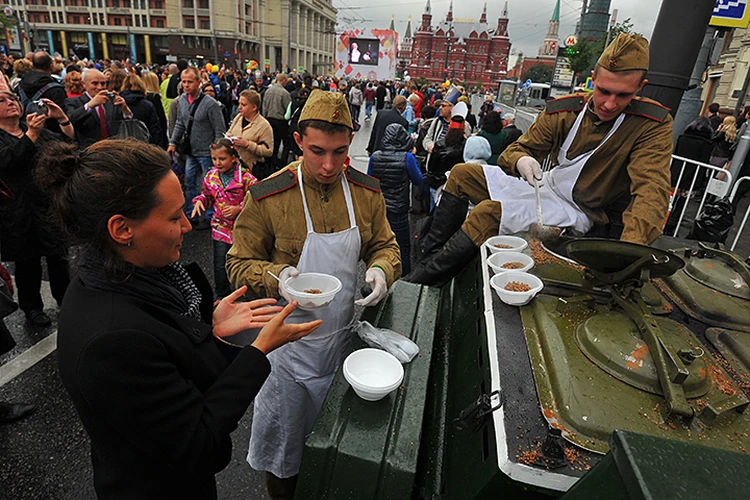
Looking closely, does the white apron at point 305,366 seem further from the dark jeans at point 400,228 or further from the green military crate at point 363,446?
the dark jeans at point 400,228

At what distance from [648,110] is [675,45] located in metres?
1.60

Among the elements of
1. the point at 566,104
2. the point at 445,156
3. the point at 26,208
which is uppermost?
the point at 566,104

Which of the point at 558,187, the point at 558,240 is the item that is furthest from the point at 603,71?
the point at 558,240

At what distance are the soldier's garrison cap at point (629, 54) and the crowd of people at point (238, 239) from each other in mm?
12

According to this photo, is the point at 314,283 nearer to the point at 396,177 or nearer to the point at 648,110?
the point at 648,110

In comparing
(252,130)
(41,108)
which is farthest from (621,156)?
(41,108)

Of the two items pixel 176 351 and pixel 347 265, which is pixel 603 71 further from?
pixel 176 351

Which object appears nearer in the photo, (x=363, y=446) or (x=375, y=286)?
(x=363, y=446)

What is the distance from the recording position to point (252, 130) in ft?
19.1

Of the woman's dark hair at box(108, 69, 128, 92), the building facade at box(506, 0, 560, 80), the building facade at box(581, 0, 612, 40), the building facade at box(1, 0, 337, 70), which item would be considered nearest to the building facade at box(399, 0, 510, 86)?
the building facade at box(506, 0, 560, 80)

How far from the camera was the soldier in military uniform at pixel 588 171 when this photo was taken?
265 cm

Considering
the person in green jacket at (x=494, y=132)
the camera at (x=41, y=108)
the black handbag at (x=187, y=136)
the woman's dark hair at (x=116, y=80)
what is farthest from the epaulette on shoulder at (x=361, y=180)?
the person in green jacket at (x=494, y=132)

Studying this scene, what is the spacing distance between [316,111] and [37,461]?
9.66 ft

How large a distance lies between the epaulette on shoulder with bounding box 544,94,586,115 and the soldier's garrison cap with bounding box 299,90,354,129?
191cm
